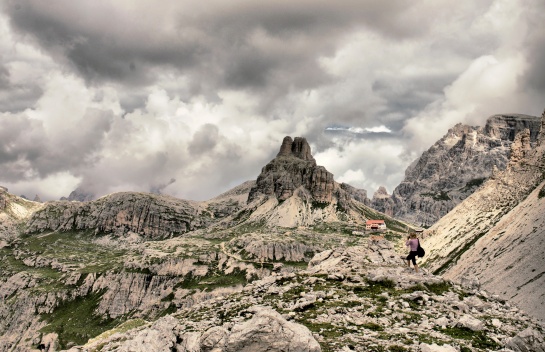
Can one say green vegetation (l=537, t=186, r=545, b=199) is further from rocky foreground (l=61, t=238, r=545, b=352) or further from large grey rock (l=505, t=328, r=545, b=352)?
large grey rock (l=505, t=328, r=545, b=352)

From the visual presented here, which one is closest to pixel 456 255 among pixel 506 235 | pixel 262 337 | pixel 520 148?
pixel 506 235

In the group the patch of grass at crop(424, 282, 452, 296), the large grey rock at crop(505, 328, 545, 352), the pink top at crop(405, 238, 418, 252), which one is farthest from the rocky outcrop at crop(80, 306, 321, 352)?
the pink top at crop(405, 238, 418, 252)

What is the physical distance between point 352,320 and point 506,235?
88.6 m

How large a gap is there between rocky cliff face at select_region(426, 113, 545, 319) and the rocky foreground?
35.3m

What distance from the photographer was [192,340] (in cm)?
2583

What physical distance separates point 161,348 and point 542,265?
260 feet

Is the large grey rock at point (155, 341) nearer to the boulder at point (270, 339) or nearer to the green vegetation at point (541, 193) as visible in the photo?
the boulder at point (270, 339)

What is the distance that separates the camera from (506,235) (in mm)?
98375

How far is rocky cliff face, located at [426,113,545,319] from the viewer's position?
74769 millimetres

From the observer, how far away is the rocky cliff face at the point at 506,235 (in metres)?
74.8

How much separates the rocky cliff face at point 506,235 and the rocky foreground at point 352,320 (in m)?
35.3

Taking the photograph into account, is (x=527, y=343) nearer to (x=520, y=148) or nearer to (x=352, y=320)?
(x=352, y=320)

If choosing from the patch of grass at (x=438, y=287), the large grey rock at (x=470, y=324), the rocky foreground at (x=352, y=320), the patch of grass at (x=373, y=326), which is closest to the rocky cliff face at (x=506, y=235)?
the patch of grass at (x=438, y=287)

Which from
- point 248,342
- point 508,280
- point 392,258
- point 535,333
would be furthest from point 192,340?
point 508,280
